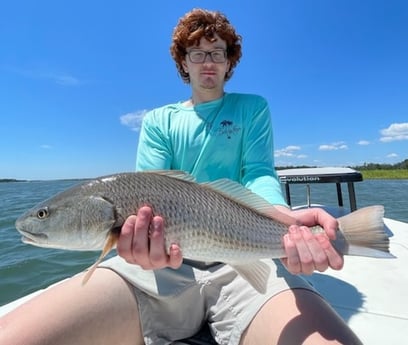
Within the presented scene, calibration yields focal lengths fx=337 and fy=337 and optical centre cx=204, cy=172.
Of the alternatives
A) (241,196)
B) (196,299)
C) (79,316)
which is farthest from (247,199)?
(79,316)

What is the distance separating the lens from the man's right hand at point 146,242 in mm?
1871

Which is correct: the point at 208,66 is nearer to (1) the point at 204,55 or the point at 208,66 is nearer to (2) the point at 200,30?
(1) the point at 204,55

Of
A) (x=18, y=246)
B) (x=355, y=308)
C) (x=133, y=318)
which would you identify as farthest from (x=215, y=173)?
(x=18, y=246)

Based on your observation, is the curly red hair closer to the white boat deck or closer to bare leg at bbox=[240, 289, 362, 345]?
bare leg at bbox=[240, 289, 362, 345]

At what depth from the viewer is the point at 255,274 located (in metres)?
2.00

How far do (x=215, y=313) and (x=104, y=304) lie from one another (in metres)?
0.74

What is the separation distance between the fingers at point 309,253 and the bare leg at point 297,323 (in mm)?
181

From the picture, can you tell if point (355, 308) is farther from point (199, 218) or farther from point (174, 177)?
point (174, 177)

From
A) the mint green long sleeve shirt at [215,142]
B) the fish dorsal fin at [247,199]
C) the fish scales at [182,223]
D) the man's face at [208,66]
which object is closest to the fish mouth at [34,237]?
the fish scales at [182,223]

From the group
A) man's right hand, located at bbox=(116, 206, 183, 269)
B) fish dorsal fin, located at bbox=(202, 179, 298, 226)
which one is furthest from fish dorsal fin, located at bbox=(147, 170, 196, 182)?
man's right hand, located at bbox=(116, 206, 183, 269)

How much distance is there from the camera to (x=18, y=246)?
9.48 metres

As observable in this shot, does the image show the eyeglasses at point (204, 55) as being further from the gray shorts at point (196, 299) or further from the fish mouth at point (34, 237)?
the fish mouth at point (34, 237)

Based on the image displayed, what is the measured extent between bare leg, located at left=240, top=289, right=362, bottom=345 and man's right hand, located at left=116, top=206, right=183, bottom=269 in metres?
0.60

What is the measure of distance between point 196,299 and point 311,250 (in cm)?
93
